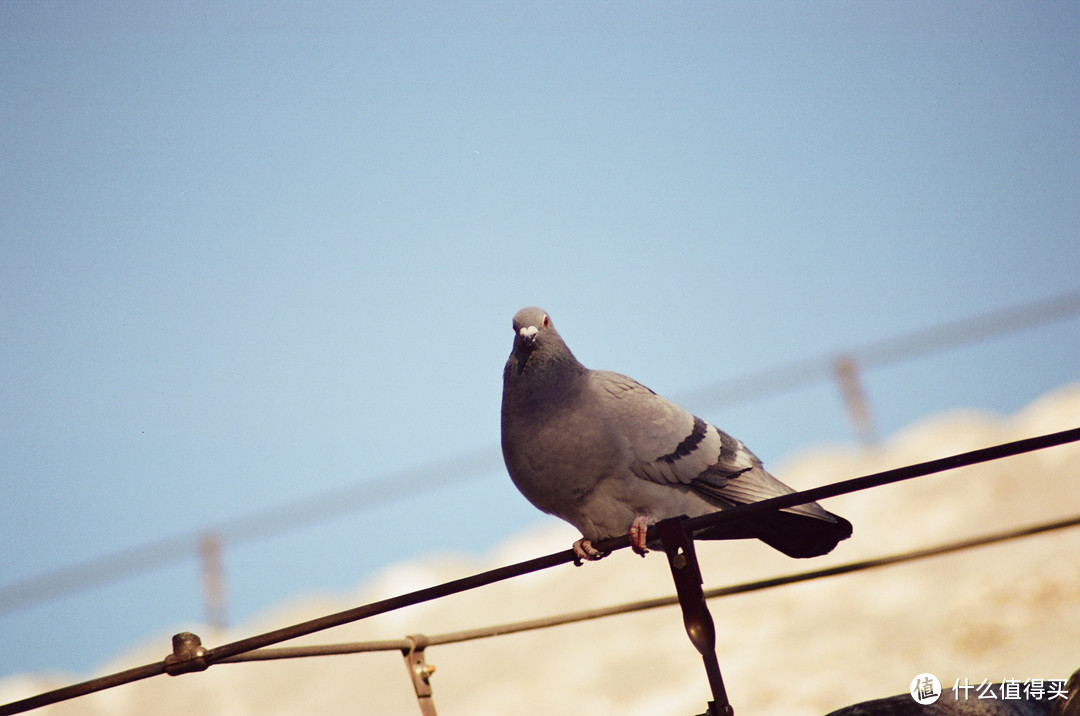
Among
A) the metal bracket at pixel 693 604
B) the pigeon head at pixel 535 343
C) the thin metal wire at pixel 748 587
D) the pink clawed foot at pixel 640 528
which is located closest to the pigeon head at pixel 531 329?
the pigeon head at pixel 535 343

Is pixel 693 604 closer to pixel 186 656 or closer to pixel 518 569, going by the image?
pixel 518 569

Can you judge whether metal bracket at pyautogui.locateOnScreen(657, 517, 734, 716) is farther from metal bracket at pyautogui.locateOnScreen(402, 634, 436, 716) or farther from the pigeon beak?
the pigeon beak

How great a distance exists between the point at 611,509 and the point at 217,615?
22.8ft

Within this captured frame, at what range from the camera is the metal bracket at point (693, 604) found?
1.92 meters

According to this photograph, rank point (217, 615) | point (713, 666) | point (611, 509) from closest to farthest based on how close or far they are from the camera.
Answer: point (713, 666)
point (611, 509)
point (217, 615)

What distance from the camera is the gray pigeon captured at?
10.1 feet

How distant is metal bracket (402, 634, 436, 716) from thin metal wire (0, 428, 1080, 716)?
2.08 ft

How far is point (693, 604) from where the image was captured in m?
1.97

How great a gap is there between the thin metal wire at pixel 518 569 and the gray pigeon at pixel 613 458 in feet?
1.89

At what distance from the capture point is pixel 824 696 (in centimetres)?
563

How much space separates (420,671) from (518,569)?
932 millimetres

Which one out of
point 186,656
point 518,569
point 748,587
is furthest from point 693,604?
point 186,656

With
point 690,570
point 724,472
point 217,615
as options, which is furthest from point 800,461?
point 690,570

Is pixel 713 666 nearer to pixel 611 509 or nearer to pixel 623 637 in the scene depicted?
pixel 611 509
